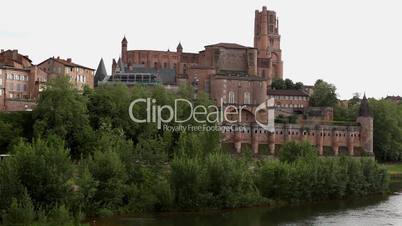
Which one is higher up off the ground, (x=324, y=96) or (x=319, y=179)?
(x=324, y=96)

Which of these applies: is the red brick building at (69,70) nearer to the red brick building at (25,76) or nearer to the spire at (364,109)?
the red brick building at (25,76)

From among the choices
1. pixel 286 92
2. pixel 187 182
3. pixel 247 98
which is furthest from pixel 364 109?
pixel 187 182

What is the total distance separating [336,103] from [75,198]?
65213mm

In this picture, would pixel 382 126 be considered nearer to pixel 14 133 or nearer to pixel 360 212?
pixel 360 212

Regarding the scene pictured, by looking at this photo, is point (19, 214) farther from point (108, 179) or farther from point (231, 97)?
point (231, 97)

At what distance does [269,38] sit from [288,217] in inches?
3013

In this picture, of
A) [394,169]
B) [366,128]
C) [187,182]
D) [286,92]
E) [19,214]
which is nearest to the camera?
[19,214]

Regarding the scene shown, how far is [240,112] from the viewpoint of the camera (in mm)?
80750

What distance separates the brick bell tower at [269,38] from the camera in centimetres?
11112

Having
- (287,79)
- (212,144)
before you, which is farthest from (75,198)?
(287,79)

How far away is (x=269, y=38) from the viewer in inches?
4515

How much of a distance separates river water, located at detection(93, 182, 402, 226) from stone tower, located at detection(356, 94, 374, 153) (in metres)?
28.2

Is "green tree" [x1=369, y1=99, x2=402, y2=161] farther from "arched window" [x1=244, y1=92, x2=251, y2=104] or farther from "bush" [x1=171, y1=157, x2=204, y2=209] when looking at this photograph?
"bush" [x1=171, y1=157, x2=204, y2=209]

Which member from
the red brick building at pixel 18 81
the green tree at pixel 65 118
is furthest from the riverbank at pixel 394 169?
the red brick building at pixel 18 81
